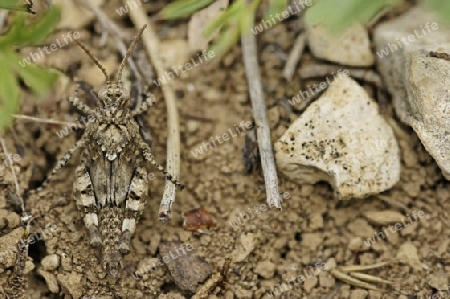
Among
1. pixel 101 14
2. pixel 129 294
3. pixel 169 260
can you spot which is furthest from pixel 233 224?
pixel 101 14

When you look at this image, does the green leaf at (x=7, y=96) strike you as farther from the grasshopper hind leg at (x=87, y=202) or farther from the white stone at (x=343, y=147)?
the white stone at (x=343, y=147)

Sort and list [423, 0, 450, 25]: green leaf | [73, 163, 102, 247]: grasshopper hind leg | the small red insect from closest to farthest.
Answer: [423, 0, 450, 25]: green leaf < [73, 163, 102, 247]: grasshopper hind leg < the small red insect

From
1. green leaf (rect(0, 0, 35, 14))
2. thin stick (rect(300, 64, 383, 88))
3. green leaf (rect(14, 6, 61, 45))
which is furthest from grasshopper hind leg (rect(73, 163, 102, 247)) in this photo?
thin stick (rect(300, 64, 383, 88))

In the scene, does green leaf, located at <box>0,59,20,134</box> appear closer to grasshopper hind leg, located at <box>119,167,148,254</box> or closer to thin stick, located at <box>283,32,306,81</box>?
grasshopper hind leg, located at <box>119,167,148,254</box>

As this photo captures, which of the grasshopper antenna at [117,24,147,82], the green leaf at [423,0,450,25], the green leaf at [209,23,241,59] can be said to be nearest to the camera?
the green leaf at [423,0,450,25]

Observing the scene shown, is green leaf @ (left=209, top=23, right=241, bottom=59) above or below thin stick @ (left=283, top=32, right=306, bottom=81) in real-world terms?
above

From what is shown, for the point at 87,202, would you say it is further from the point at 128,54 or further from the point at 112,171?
the point at 128,54
